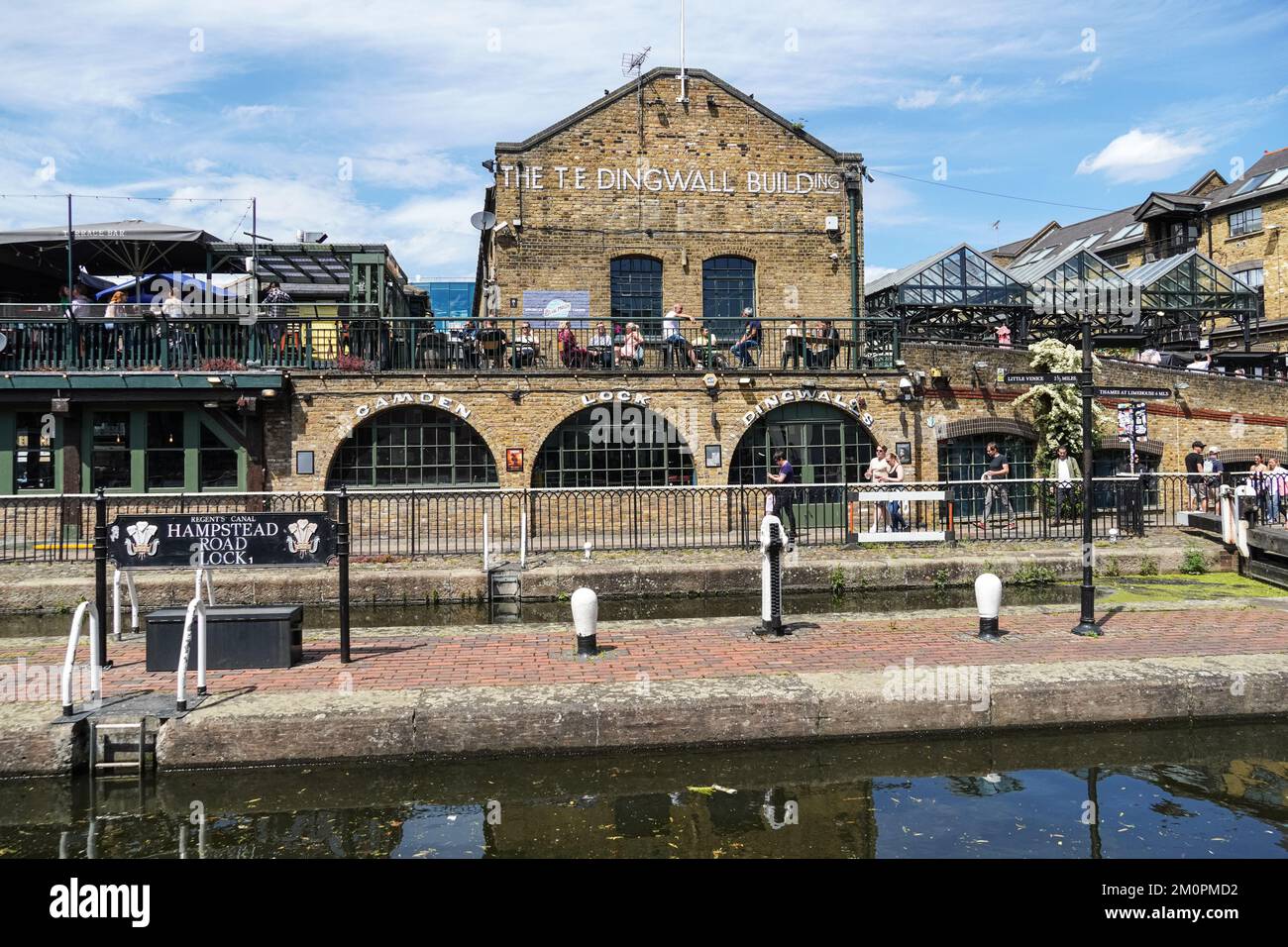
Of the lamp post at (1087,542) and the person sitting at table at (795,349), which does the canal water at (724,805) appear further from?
the person sitting at table at (795,349)

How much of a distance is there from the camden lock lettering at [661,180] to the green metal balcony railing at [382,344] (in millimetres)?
3340

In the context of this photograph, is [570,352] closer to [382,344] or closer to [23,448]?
[382,344]

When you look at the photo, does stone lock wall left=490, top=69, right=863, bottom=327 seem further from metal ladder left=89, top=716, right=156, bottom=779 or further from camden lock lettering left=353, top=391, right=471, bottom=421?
metal ladder left=89, top=716, right=156, bottom=779

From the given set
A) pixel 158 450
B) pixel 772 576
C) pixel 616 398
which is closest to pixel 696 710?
pixel 772 576

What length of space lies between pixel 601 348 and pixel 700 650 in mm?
11617

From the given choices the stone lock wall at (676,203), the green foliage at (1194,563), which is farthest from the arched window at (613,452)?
the green foliage at (1194,563)

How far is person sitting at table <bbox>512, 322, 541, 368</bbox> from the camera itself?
1903 cm

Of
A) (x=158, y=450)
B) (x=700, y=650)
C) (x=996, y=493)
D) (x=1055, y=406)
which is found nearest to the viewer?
(x=700, y=650)

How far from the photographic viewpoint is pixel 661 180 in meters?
22.1

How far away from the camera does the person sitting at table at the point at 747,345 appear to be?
1995 centimetres

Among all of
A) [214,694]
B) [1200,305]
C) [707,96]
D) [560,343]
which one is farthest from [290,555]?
[1200,305]

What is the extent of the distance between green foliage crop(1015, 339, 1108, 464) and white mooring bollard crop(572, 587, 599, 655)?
14065 mm
